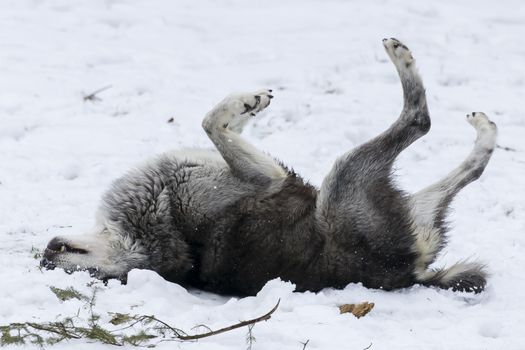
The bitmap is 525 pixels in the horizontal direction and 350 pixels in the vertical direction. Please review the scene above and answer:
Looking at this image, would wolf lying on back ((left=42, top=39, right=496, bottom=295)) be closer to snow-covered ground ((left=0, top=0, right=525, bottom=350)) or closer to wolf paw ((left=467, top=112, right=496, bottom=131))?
snow-covered ground ((left=0, top=0, right=525, bottom=350))

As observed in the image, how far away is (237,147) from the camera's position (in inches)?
248

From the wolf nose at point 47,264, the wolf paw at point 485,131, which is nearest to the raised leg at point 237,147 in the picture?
the wolf nose at point 47,264

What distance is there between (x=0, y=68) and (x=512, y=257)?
20.6ft

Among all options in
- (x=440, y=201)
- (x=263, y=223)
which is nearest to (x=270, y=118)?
(x=440, y=201)

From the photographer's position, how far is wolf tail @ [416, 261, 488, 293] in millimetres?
5777

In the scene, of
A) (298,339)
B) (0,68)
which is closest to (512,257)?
(298,339)

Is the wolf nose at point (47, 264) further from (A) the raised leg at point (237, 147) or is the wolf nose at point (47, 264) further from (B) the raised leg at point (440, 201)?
(B) the raised leg at point (440, 201)

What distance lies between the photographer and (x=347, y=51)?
11.1 meters

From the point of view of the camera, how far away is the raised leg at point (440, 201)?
19.4ft

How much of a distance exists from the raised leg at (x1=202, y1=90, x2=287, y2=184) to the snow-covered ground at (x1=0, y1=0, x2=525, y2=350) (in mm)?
986

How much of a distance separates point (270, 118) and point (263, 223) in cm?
351

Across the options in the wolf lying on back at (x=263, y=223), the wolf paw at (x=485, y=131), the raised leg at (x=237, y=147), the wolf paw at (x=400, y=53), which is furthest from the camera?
the wolf paw at (x=485, y=131)

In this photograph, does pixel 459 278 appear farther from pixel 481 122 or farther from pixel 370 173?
pixel 481 122

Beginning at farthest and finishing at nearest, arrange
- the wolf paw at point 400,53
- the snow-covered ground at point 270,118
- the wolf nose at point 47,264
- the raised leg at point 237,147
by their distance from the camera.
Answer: the wolf paw at point 400,53
the raised leg at point 237,147
the wolf nose at point 47,264
the snow-covered ground at point 270,118
